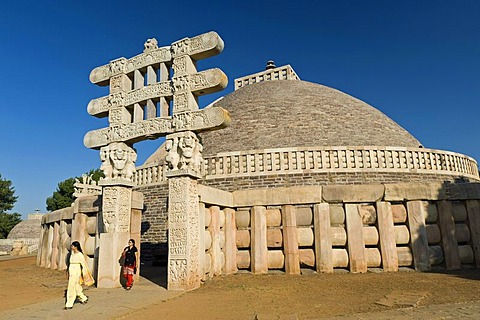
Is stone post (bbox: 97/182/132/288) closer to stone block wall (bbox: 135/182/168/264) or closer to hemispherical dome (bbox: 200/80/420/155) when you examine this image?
stone block wall (bbox: 135/182/168/264)

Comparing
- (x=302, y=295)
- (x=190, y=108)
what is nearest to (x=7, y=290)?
(x=190, y=108)

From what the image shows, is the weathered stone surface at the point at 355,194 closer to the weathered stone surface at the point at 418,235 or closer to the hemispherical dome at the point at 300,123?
the weathered stone surface at the point at 418,235

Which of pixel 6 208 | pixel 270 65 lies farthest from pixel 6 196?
pixel 270 65

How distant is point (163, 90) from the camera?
340 inches

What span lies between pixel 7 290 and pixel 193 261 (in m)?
5.30

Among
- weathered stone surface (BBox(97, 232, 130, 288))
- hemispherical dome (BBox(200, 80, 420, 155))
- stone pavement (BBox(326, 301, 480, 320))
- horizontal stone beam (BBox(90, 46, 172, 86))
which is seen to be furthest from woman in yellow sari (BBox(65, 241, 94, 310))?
hemispherical dome (BBox(200, 80, 420, 155))

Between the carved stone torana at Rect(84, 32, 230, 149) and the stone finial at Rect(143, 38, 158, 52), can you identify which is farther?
the stone finial at Rect(143, 38, 158, 52)

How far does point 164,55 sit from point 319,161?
800 centimetres

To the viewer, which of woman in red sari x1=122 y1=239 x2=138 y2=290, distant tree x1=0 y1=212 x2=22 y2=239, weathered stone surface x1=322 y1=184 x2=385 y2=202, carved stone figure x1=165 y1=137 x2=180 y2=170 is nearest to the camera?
woman in red sari x1=122 y1=239 x2=138 y2=290

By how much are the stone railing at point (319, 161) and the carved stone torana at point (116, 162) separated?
5755 mm

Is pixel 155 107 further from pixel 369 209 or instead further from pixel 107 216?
pixel 369 209

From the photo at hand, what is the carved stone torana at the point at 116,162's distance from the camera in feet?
29.5

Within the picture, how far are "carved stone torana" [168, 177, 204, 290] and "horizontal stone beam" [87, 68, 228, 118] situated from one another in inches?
89.7

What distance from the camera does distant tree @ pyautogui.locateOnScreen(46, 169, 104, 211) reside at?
45.0 meters
